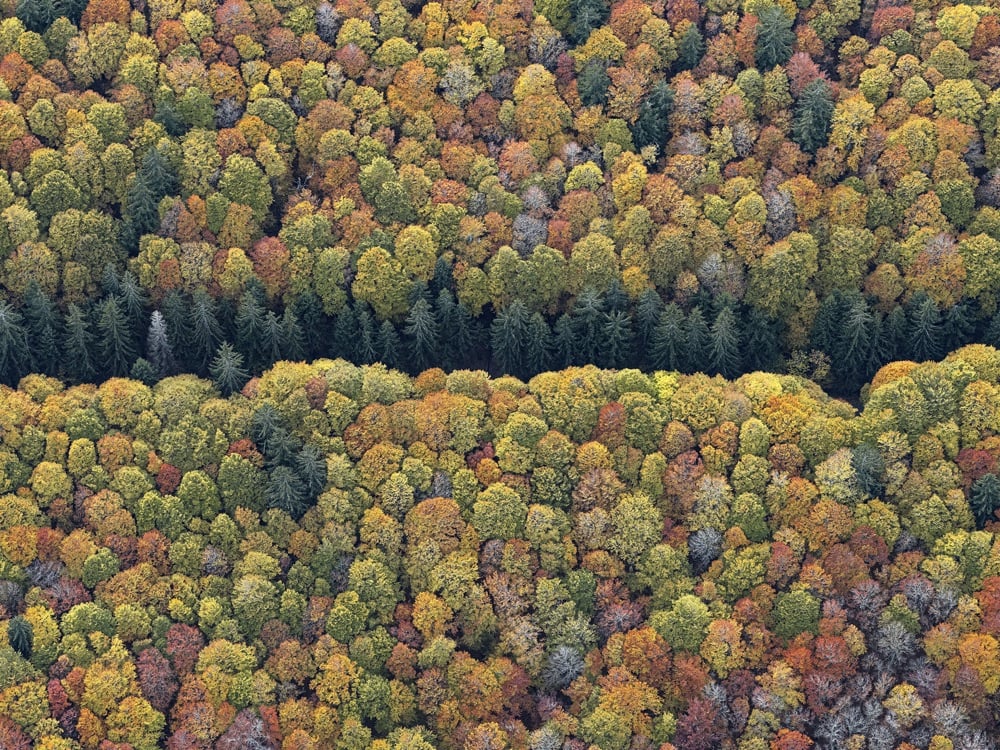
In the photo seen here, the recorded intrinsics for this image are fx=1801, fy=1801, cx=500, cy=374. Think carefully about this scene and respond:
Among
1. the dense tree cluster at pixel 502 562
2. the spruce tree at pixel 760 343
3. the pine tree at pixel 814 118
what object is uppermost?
the pine tree at pixel 814 118

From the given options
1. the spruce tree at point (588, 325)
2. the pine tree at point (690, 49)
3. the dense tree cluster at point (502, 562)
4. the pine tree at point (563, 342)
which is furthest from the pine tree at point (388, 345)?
the pine tree at point (690, 49)

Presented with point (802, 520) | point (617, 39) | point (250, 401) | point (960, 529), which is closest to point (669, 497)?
point (802, 520)

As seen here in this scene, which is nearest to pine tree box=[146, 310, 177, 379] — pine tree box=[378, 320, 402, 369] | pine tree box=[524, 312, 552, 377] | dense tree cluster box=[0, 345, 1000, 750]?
dense tree cluster box=[0, 345, 1000, 750]

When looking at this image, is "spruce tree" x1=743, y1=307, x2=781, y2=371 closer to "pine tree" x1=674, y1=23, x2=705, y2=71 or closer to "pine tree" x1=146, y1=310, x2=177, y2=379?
"pine tree" x1=674, y1=23, x2=705, y2=71

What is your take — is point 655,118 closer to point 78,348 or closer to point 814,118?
point 814,118

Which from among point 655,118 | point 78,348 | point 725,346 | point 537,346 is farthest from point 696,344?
point 78,348

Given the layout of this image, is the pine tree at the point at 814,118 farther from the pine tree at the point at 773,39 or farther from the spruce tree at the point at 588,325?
the spruce tree at the point at 588,325
